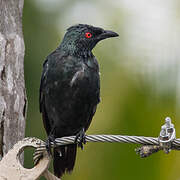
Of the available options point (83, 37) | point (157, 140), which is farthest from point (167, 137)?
point (83, 37)

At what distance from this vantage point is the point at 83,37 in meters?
5.43

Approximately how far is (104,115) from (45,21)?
2514 mm

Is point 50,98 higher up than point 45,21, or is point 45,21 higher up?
point 45,21

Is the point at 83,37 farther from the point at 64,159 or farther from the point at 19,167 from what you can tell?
the point at 19,167

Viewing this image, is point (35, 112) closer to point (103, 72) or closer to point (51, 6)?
point (103, 72)

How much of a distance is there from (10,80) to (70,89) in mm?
869

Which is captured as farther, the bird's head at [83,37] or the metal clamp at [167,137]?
the bird's head at [83,37]

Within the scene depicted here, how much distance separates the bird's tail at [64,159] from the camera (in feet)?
16.8

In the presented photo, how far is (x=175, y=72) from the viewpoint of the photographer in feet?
22.5

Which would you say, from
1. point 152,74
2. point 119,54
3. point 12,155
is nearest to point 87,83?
point 12,155

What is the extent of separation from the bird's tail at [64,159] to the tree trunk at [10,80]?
0.87 m

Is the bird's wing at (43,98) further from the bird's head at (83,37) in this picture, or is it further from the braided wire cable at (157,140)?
the braided wire cable at (157,140)

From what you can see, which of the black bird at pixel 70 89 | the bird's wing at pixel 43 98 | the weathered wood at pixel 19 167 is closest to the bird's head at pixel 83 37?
the black bird at pixel 70 89

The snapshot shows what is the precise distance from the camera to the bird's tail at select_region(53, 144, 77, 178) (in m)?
5.13
